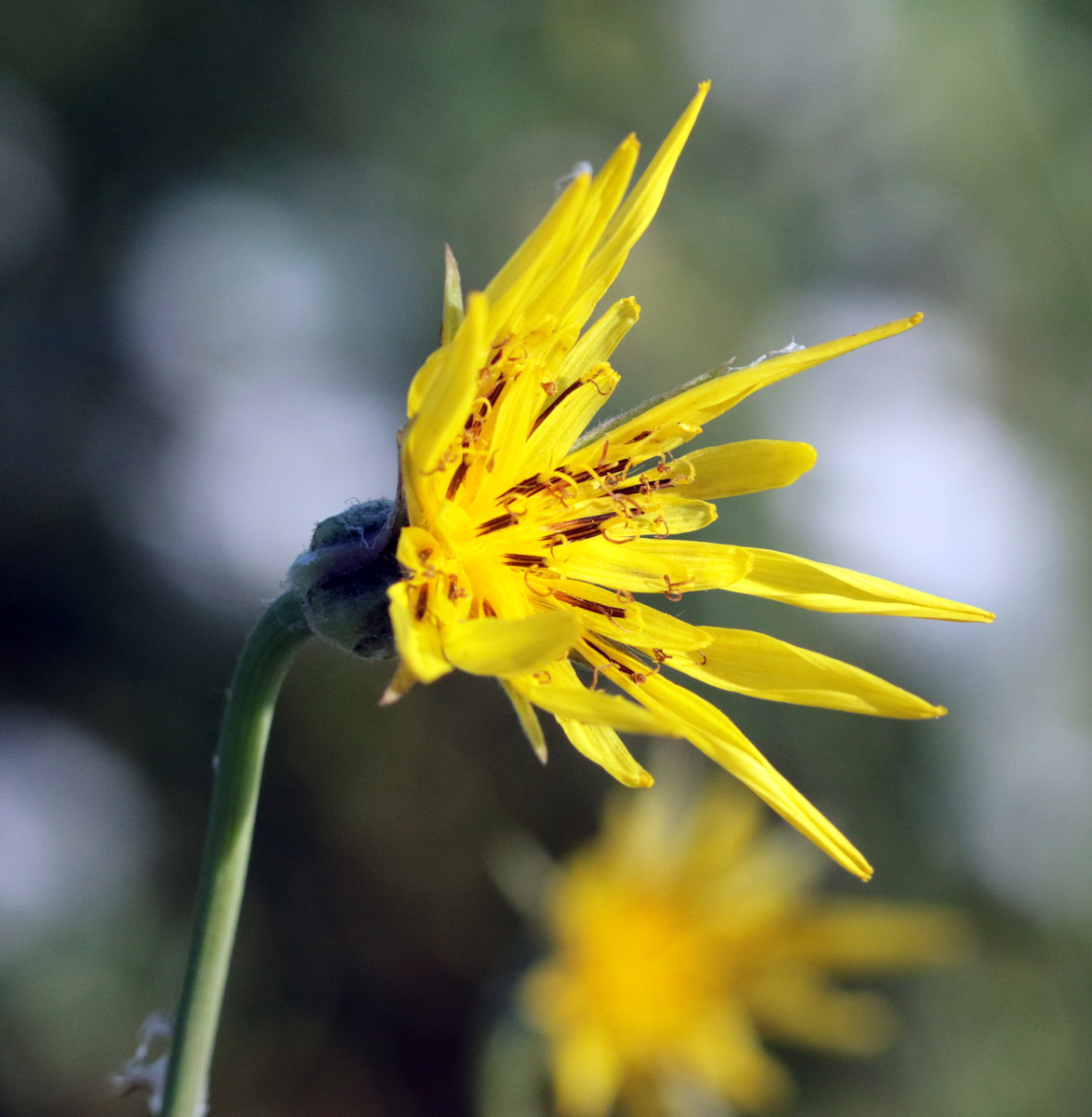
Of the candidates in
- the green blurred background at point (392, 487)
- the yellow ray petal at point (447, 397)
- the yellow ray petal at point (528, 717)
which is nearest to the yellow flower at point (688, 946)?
the green blurred background at point (392, 487)

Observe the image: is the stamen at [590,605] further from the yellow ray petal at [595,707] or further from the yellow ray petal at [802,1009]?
the yellow ray petal at [802,1009]

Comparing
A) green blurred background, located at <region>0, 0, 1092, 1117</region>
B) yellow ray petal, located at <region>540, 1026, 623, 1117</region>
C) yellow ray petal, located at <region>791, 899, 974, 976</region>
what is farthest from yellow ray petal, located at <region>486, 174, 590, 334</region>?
yellow ray petal, located at <region>791, 899, 974, 976</region>

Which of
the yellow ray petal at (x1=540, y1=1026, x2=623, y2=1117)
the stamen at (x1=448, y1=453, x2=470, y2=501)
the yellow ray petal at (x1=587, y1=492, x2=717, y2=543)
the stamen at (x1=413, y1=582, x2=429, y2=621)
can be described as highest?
the yellow ray petal at (x1=587, y1=492, x2=717, y2=543)

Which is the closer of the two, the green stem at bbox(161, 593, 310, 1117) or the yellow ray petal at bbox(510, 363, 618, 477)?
the green stem at bbox(161, 593, 310, 1117)

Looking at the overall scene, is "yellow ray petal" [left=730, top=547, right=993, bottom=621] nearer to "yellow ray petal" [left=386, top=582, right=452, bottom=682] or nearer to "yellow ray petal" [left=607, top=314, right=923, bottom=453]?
"yellow ray petal" [left=607, top=314, right=923, bottom=453]

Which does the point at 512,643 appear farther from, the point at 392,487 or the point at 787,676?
the point at 392,487

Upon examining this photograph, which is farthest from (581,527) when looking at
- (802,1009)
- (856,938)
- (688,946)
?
(802,1009)

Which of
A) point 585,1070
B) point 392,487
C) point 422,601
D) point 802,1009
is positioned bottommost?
point 585,1070
